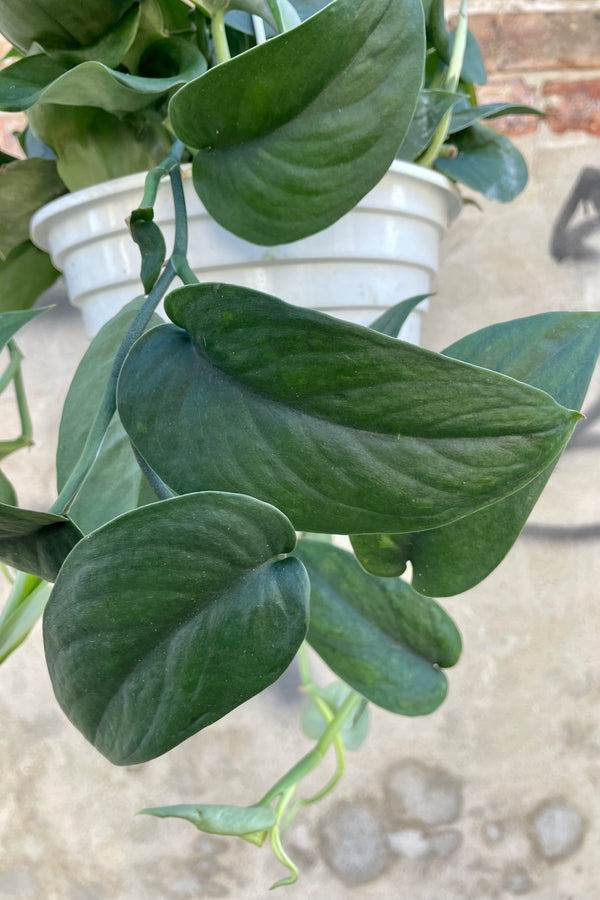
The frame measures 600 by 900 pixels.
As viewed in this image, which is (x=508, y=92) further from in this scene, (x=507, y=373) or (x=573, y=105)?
(x=507, y=373)

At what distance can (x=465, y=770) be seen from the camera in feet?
2.63

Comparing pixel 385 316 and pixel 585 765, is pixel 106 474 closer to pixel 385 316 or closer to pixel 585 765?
pixel 385 316

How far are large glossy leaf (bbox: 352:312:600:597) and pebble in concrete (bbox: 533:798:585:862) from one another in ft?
2.08

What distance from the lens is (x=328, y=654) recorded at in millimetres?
379

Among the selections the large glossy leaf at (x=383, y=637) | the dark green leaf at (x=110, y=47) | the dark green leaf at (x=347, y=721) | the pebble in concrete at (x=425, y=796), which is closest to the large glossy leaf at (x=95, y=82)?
the dark green leaf at (x=110, y=47)

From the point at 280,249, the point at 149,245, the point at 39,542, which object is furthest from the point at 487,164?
the point at 39,542

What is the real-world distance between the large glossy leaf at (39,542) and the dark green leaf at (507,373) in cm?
12

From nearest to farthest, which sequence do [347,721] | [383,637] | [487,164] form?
[383,637], [487,164], [347,721]

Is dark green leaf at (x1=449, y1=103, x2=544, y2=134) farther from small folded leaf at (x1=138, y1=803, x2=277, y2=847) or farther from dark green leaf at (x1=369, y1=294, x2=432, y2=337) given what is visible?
small folded leaf at (x1=138, y1=803, x2=277, y2=847)

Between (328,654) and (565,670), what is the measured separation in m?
0.51

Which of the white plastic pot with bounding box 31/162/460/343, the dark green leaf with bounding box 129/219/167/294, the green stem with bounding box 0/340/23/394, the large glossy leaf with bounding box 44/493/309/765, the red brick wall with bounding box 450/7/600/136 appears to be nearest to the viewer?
the large glossy leaf with bounding box 44/493/309/765

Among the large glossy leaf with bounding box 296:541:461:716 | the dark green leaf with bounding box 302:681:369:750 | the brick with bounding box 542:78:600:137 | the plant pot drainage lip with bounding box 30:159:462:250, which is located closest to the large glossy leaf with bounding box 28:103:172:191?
the plant pot drainage lip with bounding box 30:159:462:250

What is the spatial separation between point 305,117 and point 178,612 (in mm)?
195

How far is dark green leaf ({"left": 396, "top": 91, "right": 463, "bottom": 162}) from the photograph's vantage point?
410 mm
